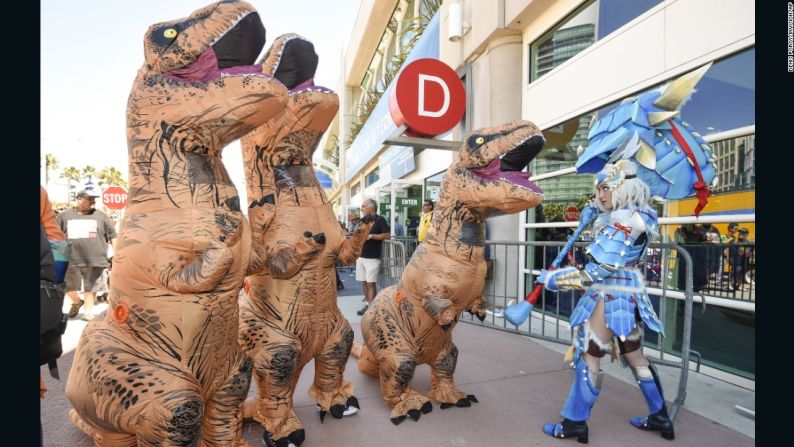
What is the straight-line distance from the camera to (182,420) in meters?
1.57

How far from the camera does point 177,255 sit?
1679mm

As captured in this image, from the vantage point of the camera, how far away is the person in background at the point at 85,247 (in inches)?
233

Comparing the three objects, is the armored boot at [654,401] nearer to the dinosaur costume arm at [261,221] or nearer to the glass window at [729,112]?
the glass window at [729,112]

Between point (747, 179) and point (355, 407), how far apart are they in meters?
3.92

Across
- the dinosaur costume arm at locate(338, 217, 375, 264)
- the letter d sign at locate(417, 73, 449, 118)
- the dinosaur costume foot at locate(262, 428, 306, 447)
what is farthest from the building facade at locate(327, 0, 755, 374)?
the dinosaur costume foot at locate(262, 428, 306, 447)

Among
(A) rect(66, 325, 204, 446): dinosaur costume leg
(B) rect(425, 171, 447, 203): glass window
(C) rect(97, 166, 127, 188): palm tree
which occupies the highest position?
(C) rect(97, 166, 127, 188): palm tree

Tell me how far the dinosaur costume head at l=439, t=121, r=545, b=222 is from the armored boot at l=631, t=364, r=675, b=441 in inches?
50.3

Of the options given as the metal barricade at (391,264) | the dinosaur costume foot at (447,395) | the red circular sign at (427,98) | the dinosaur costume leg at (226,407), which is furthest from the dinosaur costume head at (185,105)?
the metal barricade at (391,264)

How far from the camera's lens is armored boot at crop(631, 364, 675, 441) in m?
2.63

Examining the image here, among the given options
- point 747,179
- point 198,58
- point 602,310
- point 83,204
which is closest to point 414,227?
point 83,204

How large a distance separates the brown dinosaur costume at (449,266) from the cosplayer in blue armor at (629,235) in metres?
0.47

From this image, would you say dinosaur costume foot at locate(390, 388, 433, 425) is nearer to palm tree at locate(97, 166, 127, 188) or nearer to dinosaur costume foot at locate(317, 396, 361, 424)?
dinosaur costume foot at locate(317, 396, 361, 424)
